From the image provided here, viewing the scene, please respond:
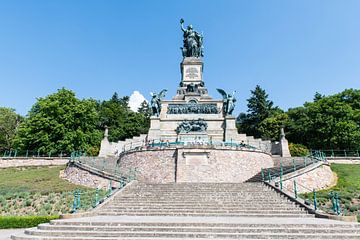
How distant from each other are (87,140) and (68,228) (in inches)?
1299

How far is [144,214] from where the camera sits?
1243 cm

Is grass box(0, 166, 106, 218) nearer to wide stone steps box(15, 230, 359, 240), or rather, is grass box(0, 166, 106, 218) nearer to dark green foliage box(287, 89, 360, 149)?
wide stone steps box(15, 230, 359, 240)

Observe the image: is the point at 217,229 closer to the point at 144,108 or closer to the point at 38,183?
the point at 38,183

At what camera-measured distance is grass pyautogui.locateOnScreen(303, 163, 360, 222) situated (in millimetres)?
14598

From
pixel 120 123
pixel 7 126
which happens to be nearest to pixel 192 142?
pixel 120 123

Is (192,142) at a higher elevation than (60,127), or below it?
below

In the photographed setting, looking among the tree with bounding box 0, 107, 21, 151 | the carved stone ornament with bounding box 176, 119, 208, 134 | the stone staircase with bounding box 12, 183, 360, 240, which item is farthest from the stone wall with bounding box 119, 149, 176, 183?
the tree with bounding box 0, 107, 21, 151

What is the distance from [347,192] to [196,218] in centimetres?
1256

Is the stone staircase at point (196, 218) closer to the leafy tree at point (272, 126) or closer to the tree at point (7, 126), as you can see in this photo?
the leafy tree at point (272, 126)

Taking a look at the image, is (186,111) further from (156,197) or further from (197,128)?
(156,197)

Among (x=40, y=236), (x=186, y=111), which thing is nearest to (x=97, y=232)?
(x=40, y=236)

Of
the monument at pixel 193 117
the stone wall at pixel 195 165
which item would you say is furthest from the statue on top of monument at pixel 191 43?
the stone wall at pixel 195 165

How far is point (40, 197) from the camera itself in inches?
676

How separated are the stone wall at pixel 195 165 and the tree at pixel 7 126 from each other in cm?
3865
